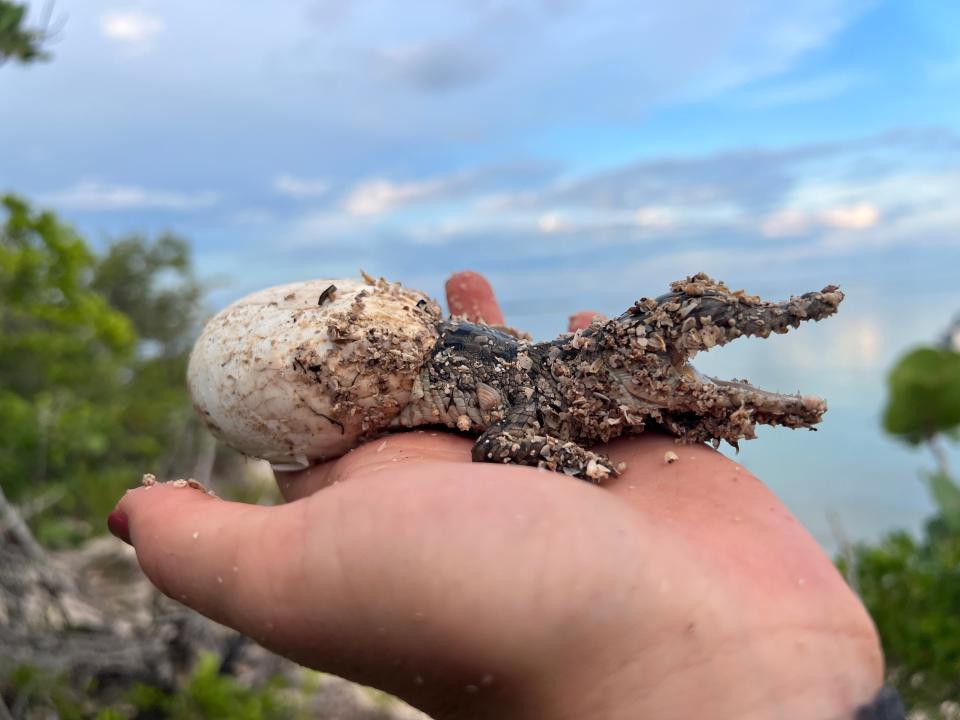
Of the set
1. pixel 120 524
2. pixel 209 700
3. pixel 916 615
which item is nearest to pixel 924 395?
pixel 916 615

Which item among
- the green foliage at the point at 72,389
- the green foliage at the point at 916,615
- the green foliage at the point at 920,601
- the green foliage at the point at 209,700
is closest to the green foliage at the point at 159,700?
the green foliage at the point at 209,700

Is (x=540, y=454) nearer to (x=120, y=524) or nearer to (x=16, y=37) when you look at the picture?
(x=120, y=524)

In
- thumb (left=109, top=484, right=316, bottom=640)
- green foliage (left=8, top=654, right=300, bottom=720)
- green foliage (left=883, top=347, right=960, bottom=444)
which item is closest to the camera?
thumb (left=109, top=484, right=316, bottom=640)

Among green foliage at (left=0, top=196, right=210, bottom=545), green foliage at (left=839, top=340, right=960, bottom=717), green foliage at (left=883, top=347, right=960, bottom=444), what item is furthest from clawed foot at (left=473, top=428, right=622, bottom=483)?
green foliage at (left=883, top=347, right=960, bottom=444)

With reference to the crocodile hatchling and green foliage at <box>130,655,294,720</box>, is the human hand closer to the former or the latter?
the crocodile hatchling

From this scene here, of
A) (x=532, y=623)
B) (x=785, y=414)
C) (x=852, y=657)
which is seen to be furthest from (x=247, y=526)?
(x=785, y=414)

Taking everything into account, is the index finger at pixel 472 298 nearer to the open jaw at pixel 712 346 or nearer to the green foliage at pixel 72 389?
the open jaw at pixel 712 346
